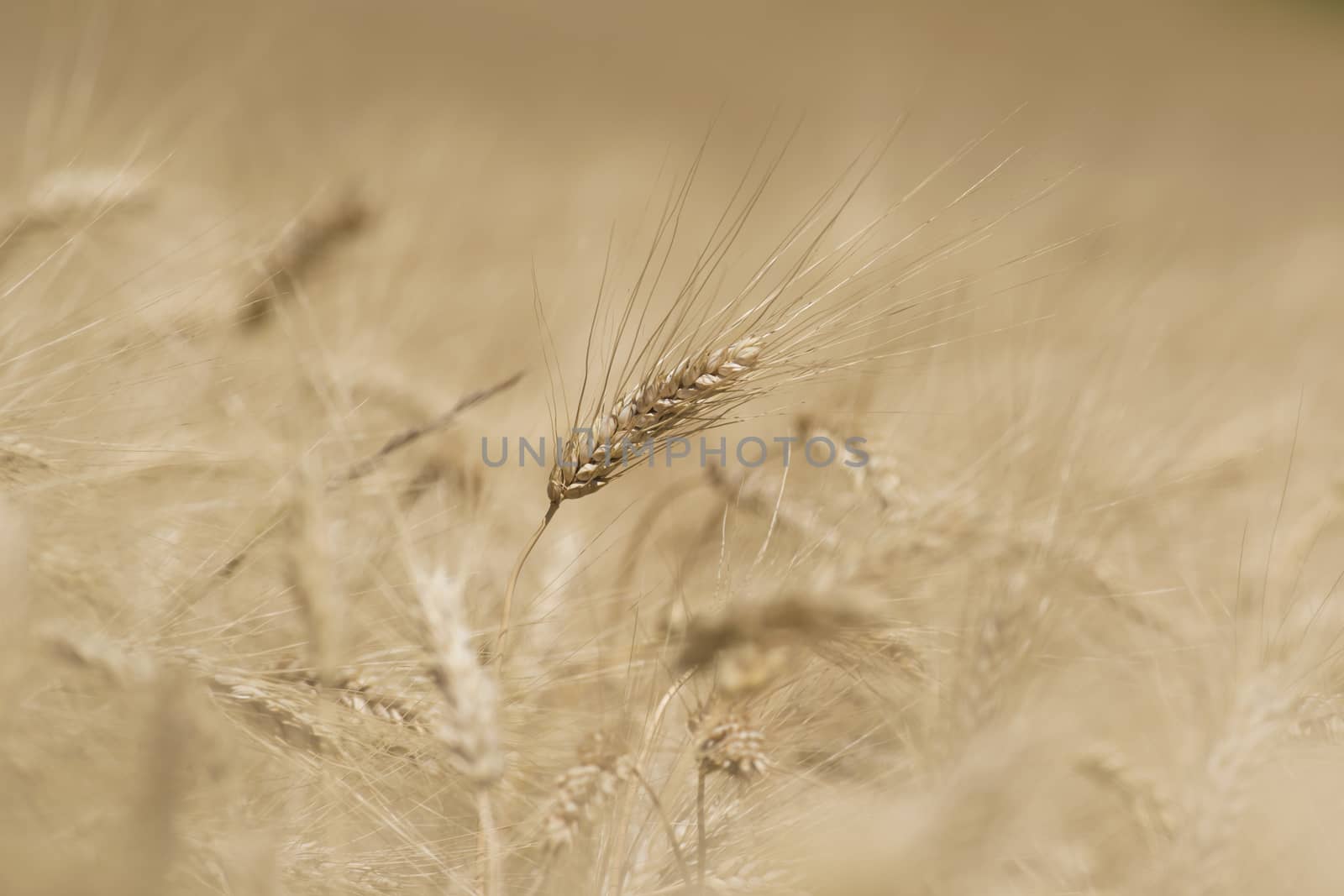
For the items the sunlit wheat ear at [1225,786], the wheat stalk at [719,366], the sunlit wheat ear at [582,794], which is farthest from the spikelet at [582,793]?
the sunlit wheat ear at [1225,786]

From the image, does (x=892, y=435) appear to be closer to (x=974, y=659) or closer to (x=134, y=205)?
(x=974, y=659)

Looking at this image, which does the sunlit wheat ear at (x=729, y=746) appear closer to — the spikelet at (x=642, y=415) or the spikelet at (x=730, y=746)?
the spikelet at (x=730, y=746)

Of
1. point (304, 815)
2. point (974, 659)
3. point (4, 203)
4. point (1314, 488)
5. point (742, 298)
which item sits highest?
point (4, 203)

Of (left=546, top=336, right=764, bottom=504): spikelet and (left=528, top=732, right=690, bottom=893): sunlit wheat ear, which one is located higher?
(left=546, top=336, right=764, bottom=504): spikelet

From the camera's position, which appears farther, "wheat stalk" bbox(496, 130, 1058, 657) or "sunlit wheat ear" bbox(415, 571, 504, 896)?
"wheat stalk" bbox(496, 130, 1058, 657)

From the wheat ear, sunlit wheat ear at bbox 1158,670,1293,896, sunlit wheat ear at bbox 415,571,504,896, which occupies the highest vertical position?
the wheat ear

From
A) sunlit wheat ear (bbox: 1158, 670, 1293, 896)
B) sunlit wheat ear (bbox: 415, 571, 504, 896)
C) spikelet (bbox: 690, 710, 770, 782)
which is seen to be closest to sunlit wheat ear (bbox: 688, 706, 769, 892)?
spikelet (bbox: 690, 710, 770, 782)

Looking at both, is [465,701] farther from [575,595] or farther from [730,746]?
[575,595]

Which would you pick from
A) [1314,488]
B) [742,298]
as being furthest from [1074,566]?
[1314,488]

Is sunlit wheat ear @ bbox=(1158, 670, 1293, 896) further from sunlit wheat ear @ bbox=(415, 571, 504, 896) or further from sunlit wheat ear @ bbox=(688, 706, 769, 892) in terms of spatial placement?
sunlit wheat ear @ bbox=(415, 571, 504, 896)

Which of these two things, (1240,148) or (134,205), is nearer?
(134,205)
